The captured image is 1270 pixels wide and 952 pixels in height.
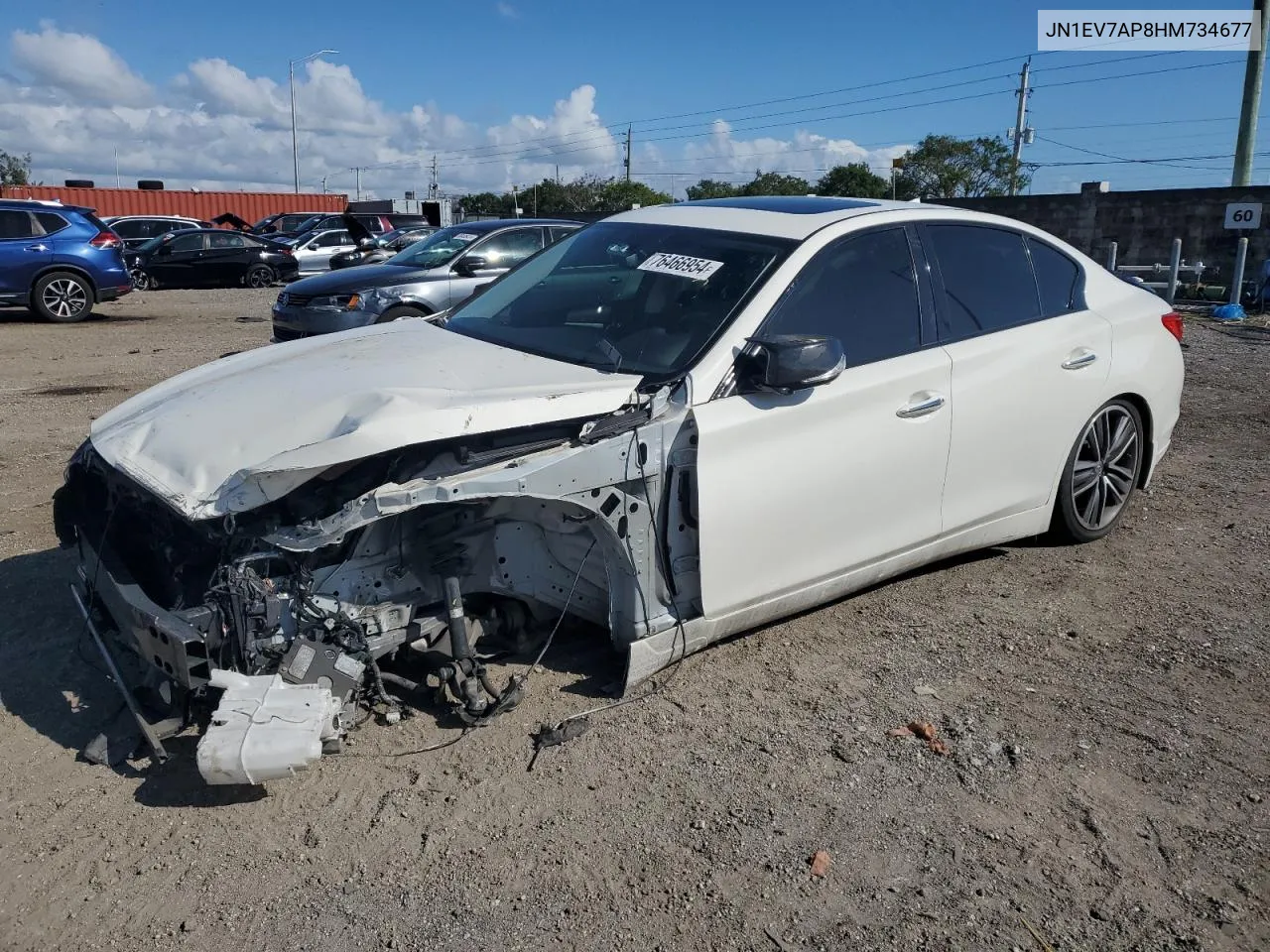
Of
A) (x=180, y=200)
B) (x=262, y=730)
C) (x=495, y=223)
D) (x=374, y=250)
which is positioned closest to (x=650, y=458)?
(x=262, y=730)

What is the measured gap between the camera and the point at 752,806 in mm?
3174

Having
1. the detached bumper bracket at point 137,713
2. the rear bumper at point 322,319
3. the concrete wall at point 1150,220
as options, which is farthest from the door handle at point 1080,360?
the concrete wall at point 1150,220

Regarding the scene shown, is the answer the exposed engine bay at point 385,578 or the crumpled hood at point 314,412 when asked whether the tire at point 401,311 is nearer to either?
the crumpled hood at point 314,412

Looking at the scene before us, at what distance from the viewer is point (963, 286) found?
4.56 m

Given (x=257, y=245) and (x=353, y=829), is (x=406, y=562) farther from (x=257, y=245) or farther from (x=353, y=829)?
(x=257, y=245)

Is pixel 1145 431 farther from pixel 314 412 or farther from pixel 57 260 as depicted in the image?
pixel 57 260

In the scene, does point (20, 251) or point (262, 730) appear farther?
point (20, 251)

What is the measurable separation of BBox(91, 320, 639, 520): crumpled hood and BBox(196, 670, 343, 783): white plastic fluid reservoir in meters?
0.55

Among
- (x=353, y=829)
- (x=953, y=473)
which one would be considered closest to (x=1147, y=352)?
(x=953, y=473)

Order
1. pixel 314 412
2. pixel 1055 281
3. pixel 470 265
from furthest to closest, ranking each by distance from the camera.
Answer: pixel 470 265 → pixel 1055 281 → pixel 314 412

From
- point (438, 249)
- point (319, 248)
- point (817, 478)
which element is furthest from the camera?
point (319, 248)

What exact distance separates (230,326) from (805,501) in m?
13.7

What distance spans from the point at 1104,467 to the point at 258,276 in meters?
21.5

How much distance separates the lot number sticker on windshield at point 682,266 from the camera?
416 centimetres
